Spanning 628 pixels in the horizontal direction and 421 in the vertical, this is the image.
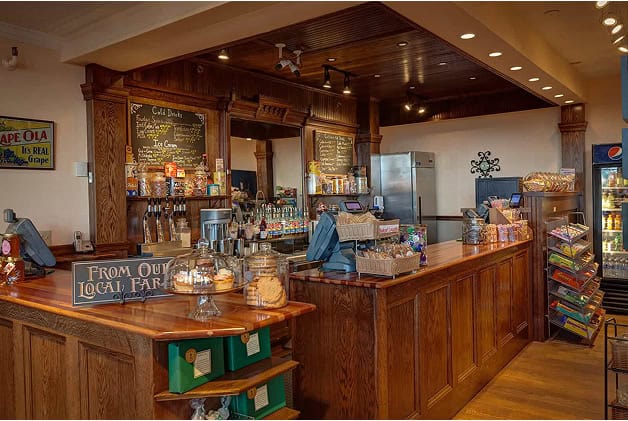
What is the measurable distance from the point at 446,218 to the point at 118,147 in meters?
4.90

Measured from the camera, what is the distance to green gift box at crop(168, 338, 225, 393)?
1854 mm

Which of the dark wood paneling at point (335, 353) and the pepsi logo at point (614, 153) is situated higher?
the pepsi logo at point (614, 153)

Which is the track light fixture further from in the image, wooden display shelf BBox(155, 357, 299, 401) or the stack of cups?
wooden display shelf BBox(155, 357, 299, 401)

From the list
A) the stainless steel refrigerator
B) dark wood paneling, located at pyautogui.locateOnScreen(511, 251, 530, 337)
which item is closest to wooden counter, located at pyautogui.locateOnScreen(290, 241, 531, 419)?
dark wood paneling, located at pyautogui.locateOnScreen(511, 251, 530, 337)

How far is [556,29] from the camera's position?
4512 mm

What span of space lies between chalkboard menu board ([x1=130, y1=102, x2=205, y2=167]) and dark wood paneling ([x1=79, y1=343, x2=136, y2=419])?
2547 millimetres

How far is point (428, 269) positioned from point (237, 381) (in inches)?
58.5

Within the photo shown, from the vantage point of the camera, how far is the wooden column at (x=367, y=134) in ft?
23.0

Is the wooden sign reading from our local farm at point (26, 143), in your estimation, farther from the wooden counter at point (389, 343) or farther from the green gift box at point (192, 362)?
the green gift box at point (192, 362)

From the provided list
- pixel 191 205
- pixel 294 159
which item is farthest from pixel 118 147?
pixel 294 159

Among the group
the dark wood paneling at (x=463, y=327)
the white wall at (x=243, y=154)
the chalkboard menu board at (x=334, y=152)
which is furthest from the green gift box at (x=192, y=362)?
the chalkboard menu board at (x=334, y=152)

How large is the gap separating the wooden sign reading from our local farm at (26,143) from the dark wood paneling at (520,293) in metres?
4.12

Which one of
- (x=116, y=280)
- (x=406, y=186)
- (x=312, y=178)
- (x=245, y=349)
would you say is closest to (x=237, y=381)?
(x=245, y=349)

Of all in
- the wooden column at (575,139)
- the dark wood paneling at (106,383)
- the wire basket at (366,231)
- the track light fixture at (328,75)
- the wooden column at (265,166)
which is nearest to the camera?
the dark wood paneling at (106,383)
